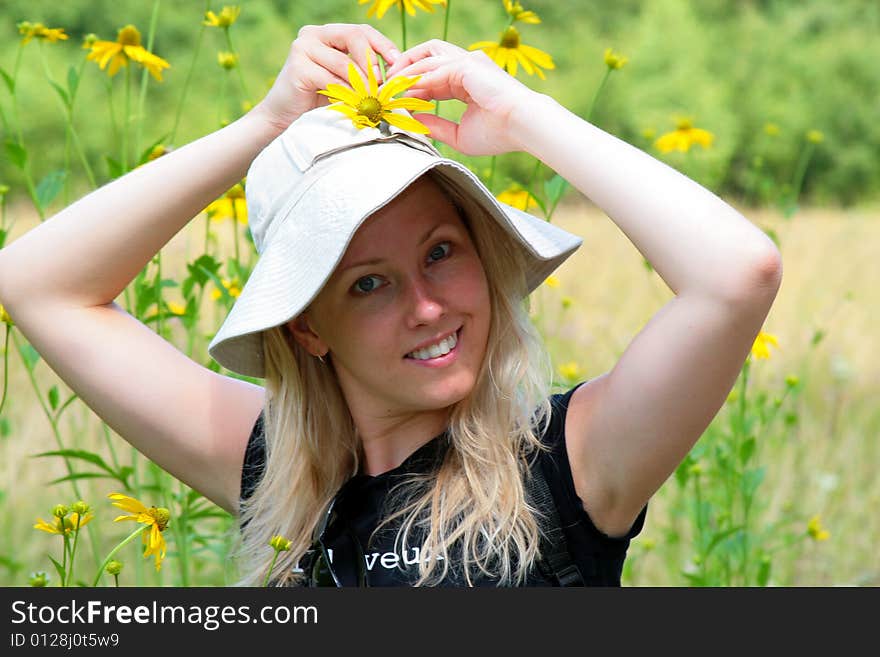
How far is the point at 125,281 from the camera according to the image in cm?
129

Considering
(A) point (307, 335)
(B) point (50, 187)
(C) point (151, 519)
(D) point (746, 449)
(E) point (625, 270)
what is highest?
(B) point (50, 187)

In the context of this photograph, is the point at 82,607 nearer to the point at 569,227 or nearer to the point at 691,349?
the point at 691,349

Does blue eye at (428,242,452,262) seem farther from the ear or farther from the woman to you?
the ear

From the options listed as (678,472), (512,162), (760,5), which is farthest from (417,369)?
(760,5)

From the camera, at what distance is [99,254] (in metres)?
1.26

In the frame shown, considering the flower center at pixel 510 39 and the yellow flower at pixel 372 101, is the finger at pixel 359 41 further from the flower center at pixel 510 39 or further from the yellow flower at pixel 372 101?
the flower center at pixel 510 39

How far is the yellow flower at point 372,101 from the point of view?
1091 millimetres

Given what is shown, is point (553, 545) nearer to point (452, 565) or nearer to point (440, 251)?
point (452, 565)

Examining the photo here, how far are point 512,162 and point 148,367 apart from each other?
16.3 ft

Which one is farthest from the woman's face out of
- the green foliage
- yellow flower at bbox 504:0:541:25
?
the green foliage

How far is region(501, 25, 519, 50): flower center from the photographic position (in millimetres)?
1508

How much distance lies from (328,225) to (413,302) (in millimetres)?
104

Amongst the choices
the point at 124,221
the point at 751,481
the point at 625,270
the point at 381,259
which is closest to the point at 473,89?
the point at 381,259

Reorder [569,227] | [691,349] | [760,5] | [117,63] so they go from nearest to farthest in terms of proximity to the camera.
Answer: [691,349]
[117,63]
[569,227]
[760,5]
